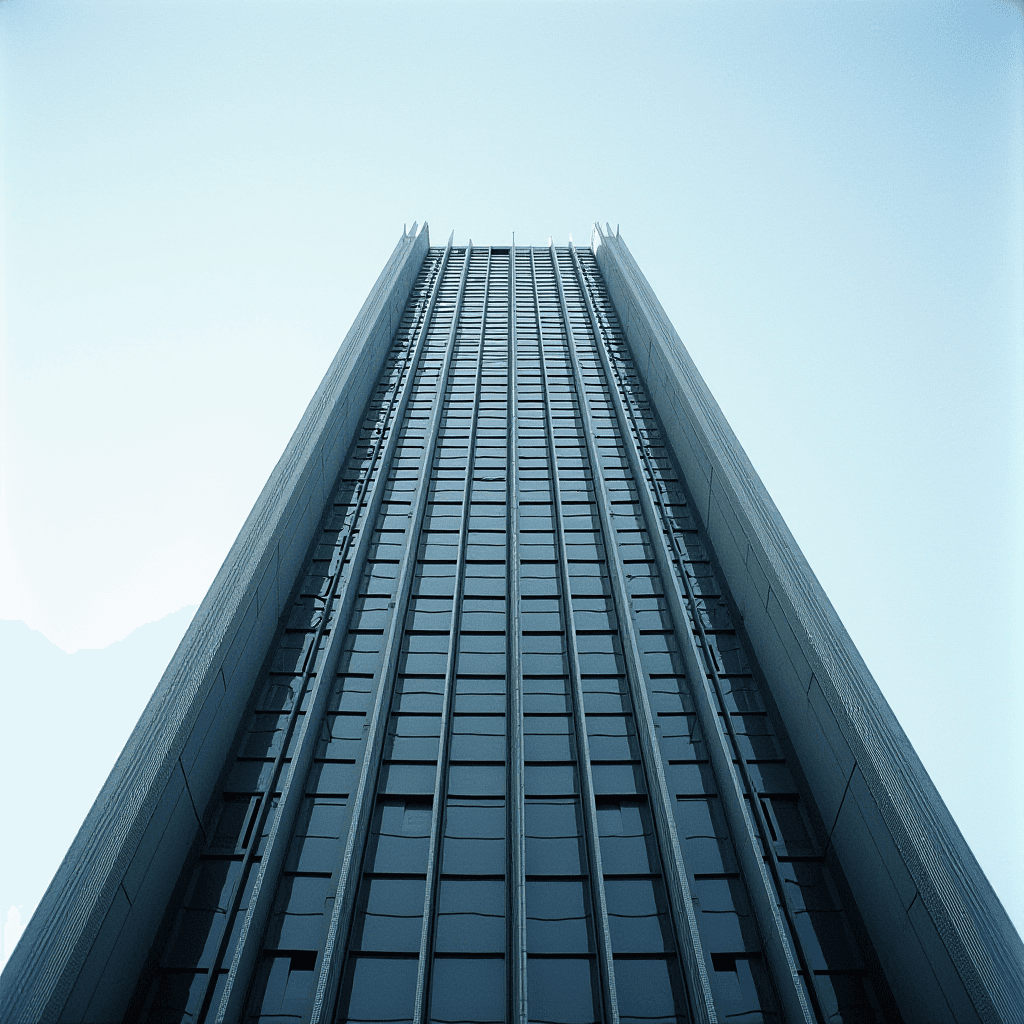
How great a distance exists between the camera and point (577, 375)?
3622cm

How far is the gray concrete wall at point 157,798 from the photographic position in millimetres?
8062

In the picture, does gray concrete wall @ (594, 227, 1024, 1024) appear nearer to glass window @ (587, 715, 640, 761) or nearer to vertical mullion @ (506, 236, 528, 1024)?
glass window @ (587, 715, 640, 761)

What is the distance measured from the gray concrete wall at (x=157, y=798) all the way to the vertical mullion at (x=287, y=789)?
898 mm

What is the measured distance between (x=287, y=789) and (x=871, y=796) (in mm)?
8280

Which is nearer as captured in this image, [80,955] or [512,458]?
[80,955]

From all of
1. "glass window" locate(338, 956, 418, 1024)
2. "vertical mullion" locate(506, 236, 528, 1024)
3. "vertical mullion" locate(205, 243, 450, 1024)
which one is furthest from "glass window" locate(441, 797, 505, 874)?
"vertical mullion" locate(205, 243, 450, 1024)

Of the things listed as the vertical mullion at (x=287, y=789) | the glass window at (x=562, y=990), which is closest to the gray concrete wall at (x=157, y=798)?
the vertical mullion at (x=287, y=789)

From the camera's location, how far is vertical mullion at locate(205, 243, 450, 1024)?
9820 mm

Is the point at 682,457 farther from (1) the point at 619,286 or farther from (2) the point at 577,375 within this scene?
(1) the point at 619,286

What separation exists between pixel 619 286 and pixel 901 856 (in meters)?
38.2

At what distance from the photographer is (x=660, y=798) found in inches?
495

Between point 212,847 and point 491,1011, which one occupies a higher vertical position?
A: point 212,847

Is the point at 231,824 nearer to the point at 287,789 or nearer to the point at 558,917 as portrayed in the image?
the point at 287,789

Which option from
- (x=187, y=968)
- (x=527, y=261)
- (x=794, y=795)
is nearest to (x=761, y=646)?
(x=794, y=795)
